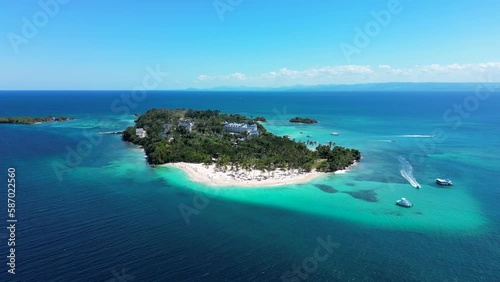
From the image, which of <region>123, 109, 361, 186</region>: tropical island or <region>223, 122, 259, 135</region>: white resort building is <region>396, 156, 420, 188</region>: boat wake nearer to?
<region>123, 109, 361, 186</region>: tropical island

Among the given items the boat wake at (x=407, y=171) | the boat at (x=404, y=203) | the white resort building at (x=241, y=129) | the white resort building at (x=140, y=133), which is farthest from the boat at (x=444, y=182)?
the white resort building at (x=140, y=133)

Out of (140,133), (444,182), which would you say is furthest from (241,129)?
(444,182)

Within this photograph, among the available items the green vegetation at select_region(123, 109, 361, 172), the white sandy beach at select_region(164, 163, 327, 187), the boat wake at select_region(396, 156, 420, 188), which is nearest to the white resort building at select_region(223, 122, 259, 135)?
the green vegetation at select_region(123, 109, 361, 172)

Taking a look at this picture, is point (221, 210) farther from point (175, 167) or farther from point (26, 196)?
point (26, 196)

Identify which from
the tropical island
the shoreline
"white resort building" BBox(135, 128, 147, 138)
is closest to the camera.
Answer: the shoreline

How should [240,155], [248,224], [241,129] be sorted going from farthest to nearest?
[241,129]
[240,155]
[248,224]

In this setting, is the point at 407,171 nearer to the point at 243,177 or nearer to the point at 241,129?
the point at 243,177

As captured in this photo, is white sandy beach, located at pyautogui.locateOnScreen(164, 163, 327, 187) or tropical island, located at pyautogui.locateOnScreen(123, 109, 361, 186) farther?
tropical island, located at pyautogui.locateOnScreen(123, 109, 361, 186)
